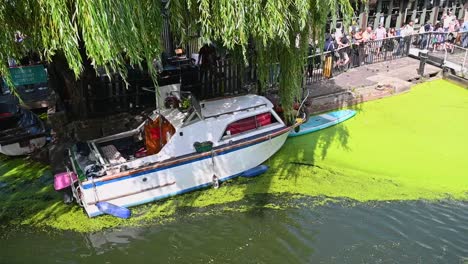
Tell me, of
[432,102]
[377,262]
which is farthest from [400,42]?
[377,262]

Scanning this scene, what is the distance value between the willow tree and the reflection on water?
3.47 meters

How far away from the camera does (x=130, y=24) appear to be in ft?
17.4

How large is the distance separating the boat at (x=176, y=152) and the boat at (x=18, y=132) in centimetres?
230

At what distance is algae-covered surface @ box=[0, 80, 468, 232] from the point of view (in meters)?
8.66

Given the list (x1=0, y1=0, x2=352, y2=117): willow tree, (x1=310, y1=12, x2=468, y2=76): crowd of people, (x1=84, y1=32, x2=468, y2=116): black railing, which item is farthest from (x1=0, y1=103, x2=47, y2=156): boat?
(x1=310, y1=12, x2=468, y2=76): crowd of people

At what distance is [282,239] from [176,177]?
2726 millimetres

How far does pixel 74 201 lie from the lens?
8.91 m

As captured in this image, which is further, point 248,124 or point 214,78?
point 214,78

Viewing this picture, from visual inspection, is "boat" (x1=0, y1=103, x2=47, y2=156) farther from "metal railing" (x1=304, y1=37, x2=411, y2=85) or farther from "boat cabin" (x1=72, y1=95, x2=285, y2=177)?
"metal railing" (x1=304, y1=37, x2=411, y2=85)

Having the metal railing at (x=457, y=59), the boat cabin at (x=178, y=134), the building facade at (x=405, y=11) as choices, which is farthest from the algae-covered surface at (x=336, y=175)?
the building facade at (x=405, y=11)

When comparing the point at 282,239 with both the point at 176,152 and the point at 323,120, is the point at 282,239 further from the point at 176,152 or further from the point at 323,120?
the point at 323,120

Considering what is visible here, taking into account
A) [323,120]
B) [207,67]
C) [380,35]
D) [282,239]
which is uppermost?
[380,35]

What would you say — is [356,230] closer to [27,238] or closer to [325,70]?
[27,238]

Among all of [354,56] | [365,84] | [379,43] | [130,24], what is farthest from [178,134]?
[379,43]
